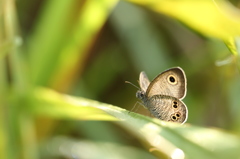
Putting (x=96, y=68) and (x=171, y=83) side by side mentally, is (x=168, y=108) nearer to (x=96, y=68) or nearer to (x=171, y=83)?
(x=171, y=83)

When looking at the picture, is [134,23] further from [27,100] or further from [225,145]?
[225,145]

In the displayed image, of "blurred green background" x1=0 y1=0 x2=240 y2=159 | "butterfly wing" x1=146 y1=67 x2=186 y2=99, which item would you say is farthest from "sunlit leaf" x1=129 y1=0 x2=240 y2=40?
"blurred green background" x1=0 y1=0 x2=240 y2=159

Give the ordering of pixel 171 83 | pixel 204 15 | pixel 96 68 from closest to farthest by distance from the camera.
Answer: pixel 204 15, pixel 171 83, pixel 96 68

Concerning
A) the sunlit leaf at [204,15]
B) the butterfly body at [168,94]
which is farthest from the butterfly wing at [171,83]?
the sunlit leaf at [204,15]

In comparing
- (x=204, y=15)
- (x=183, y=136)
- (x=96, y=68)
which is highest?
(x=96, y=68)

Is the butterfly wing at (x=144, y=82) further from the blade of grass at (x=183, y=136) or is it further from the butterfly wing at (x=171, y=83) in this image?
the blade of grass at (x=183, y=136)

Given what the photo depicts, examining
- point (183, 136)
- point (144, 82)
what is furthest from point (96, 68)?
point (183, 136)

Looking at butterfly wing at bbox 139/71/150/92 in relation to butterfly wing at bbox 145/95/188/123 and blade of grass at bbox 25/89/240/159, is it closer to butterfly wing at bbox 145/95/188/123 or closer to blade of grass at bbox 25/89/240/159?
butterfly wing at bbox 145/95/188/123

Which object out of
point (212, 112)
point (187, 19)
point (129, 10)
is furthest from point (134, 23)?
point (187, 19)
